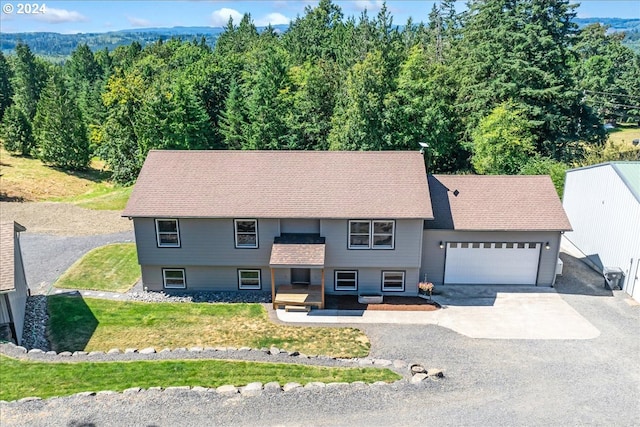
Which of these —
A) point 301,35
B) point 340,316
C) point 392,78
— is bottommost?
point 340,316

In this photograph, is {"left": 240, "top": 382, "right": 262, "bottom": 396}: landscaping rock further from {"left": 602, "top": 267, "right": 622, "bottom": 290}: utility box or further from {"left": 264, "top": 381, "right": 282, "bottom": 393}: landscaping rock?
{"left": 602, "top": 267, "right": 622, "bottom": 290}: utility box

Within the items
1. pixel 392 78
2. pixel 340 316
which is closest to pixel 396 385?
pixel 340 316

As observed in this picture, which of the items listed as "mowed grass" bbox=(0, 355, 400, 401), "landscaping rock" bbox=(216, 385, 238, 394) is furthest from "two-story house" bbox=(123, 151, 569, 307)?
"landscaping rock" bbox=(216, 385, 238, 394)

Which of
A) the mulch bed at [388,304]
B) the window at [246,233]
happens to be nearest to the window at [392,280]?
the mulch bed at [388,304]

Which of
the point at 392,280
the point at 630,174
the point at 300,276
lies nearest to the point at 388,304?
the point at 392,280

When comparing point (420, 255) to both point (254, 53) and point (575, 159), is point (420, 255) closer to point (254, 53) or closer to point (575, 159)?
point (575, 159)

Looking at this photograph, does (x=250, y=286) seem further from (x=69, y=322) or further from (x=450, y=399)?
(x=450, y=399)

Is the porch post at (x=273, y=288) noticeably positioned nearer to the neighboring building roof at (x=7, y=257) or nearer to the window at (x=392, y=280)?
the window at (x=392, y=280)
